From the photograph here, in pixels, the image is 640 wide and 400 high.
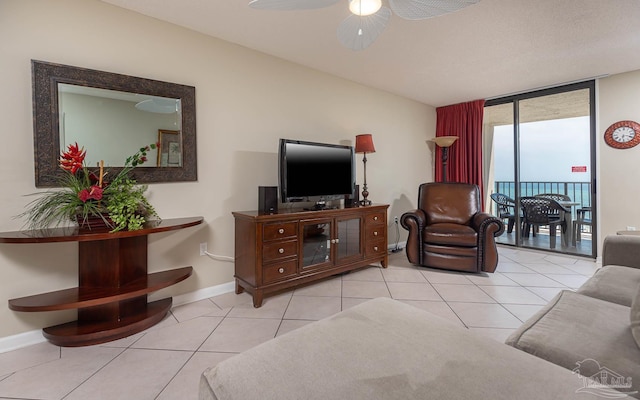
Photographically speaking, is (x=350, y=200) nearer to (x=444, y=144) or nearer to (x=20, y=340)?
(x=444, y=144)

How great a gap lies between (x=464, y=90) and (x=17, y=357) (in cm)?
526

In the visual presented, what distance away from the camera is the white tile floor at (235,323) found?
1.47 metres

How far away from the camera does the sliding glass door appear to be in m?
3.84

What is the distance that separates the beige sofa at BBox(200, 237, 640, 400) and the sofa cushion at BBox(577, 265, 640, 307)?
0.85ft

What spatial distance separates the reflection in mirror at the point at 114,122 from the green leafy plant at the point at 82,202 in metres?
0.10

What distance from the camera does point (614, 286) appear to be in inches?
56.2

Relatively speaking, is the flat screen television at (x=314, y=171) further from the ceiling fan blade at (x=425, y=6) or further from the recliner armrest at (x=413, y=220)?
the ceiling fan blade at (x=425, y=6)

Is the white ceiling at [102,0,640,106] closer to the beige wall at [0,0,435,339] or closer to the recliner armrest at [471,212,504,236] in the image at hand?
the beige wall at [0,0,435,339]

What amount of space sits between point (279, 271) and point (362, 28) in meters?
1.94

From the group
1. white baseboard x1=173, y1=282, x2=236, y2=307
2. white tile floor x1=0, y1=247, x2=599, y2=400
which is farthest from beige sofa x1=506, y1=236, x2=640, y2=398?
white baseboard x1=173, y1=282, x2=236, y2=307

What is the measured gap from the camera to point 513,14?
7.34 feet

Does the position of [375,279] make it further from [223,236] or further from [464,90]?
[464,90]

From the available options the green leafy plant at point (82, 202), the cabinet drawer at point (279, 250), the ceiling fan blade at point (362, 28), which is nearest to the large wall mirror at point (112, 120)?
the green leafy plant at point (82, 202)

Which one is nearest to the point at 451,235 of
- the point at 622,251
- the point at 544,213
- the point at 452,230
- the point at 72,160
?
the point at 452,230
